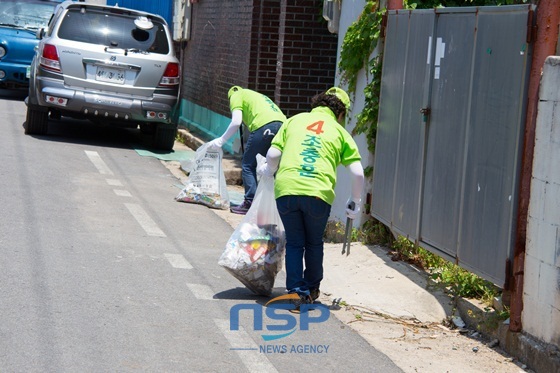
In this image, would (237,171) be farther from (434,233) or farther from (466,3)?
(434,233)

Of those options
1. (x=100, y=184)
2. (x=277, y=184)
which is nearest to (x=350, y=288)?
(x=277, y=184)

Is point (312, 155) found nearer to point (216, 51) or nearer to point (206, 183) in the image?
point (206, 183)

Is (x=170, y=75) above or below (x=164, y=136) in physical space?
above

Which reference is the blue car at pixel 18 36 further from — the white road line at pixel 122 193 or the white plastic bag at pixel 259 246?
the white plastic bag at pixel 259 246

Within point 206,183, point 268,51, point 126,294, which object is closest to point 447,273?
point 126,294

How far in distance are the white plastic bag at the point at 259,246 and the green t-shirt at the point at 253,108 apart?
3.35 metres

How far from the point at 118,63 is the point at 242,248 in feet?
24.1

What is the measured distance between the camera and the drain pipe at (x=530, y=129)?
602 centimetres

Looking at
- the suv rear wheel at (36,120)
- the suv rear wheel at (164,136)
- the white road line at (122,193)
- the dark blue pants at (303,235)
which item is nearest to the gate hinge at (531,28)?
the dark blue pants at (303,235)

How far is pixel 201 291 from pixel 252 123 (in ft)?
12.0

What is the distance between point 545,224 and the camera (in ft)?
19.2

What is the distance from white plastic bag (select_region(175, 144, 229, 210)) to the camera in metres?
11.0

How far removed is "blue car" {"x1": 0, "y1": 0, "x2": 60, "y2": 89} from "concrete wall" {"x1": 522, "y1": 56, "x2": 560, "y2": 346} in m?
14.5

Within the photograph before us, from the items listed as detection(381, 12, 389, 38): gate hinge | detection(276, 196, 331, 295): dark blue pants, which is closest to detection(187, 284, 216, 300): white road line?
detection(276, 196, 331, 295): dark blue pants
